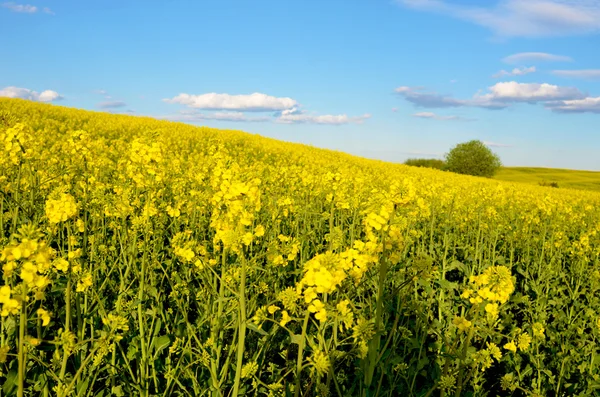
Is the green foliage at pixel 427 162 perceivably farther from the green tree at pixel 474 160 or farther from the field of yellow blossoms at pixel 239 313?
the field of yellow blossoms at pixel 239 313

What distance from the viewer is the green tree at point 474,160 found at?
205 feet

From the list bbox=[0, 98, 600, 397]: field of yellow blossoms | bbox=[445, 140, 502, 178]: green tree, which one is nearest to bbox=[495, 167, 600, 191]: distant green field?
bbox=[445, 140, 502, 178]: green tree

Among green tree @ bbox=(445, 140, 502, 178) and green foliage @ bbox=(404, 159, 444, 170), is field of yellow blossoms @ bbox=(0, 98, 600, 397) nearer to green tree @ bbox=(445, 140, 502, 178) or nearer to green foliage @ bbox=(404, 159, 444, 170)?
green tree @ bbox=(445, 140, 502, 178)

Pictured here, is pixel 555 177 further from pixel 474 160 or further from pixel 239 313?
pixel 239 313

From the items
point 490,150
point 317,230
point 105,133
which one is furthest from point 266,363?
point 490,150

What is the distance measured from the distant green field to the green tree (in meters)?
2.90

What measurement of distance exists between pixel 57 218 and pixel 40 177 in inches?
148

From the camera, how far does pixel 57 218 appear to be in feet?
8.57

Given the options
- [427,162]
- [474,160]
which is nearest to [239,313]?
[474,160]

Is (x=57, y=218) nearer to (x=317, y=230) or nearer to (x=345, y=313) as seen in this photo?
(x=345, y=313)

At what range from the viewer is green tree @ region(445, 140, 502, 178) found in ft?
205

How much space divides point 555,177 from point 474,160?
1355 centimetres

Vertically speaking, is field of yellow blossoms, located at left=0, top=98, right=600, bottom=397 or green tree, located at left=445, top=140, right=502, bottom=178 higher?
green tree, located at left=445, top=140, right=502, bottom=178

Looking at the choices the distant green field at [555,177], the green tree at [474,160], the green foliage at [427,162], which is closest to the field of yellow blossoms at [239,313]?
the distant green field at [555,177]
